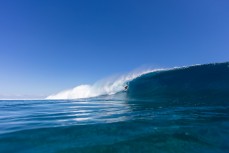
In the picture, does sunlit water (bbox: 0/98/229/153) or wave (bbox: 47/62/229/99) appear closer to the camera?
sunlit water (bbox: 0/98/229/153)

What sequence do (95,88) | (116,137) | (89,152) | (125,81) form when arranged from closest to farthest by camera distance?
(89,152) < (116,137) < (125,81) < (95,88)

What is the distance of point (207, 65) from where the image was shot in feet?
60.8

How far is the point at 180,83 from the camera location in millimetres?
18125

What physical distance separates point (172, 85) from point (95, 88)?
34.7 feet

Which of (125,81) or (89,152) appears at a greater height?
(125,81)

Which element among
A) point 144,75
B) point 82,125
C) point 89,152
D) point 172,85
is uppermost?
point 144,75

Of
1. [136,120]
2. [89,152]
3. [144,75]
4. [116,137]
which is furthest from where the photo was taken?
[144,75]

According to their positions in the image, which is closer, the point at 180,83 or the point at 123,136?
the point at 123,136

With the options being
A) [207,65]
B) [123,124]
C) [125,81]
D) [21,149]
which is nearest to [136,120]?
[123,124]

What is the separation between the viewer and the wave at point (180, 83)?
52.6 ft

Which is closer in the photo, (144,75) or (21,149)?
(21,149)

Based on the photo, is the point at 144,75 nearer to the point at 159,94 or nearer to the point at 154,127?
the point at 159,94

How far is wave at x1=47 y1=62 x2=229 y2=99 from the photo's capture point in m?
16.0

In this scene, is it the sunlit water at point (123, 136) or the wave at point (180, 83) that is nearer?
the sunlit water at point (123, 136)
